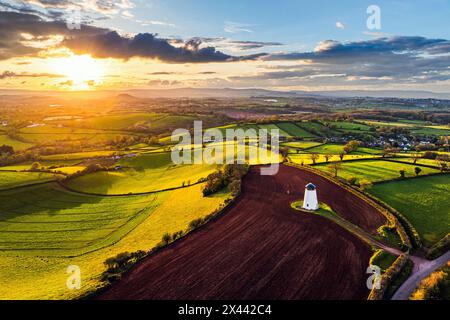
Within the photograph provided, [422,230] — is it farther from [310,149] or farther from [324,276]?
[310,149]

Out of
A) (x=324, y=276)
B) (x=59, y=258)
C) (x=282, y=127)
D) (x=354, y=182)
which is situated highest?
(x=282, y=127)

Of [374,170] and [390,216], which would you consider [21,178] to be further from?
[374,170]

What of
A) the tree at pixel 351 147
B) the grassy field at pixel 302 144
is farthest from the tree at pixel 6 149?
the tree at pixel 351 147

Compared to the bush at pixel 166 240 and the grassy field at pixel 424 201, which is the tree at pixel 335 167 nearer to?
the grassy field at pixel 424 201

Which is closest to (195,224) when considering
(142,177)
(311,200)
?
(311,200)
